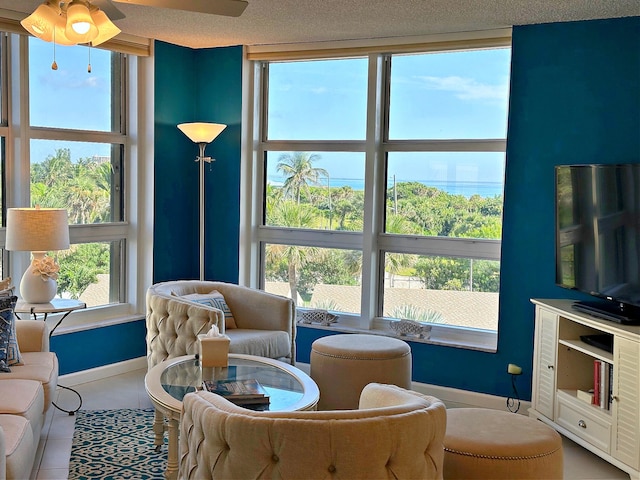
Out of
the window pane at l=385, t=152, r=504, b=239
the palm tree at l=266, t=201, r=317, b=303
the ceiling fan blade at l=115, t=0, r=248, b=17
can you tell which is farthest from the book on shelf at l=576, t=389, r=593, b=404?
the ceiling fan blade at l=115, t=0, r=248, b=17

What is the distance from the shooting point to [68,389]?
181 inches

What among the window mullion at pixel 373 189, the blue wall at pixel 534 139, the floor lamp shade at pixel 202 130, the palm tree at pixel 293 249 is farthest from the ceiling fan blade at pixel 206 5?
the palm tree at pixel 293 249

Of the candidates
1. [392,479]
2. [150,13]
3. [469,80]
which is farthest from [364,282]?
[392,479]

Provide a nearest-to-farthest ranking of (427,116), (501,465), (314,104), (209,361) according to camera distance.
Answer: (501,465)
(209,361)
(427,116)
(314,104)

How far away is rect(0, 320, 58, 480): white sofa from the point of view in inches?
105

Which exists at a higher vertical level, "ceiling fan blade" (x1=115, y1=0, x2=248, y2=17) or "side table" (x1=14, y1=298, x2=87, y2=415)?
"ceiling fan blade" (x1=115, y1=0, x2=248, y2=17)

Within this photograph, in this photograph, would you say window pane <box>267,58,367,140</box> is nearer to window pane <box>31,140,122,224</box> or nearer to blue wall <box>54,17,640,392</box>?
Result: blue wall <box>54,17,640,392</box>

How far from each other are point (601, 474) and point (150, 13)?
368 cm

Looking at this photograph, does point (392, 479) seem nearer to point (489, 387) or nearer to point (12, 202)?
point (489, 387)

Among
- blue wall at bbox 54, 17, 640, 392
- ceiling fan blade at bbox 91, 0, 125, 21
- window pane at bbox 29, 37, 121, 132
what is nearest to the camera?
ceiling fan blade at bbox 91, 0, 125, 21

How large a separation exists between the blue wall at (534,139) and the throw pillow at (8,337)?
1137mm

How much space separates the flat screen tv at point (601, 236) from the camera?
359 centimetres

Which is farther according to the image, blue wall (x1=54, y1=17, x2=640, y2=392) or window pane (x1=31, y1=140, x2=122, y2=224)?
window pane (x1=31, y1=140, x2=122, y2=224)

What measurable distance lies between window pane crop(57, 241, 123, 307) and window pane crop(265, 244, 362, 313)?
1.18 metres
